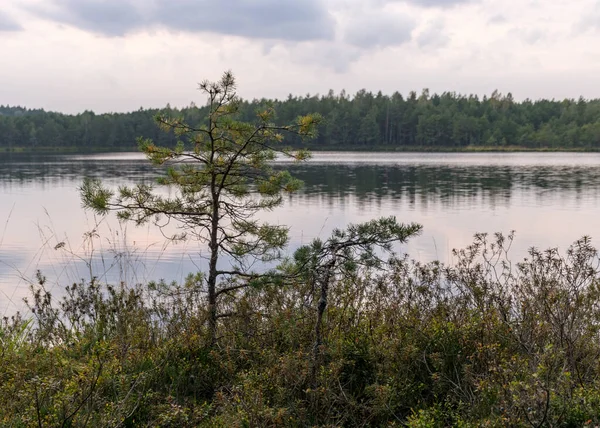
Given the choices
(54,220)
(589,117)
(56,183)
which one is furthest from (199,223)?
(589,117)

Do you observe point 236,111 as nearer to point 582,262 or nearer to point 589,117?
point 582,262

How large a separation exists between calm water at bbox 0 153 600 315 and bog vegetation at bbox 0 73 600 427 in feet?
5.71

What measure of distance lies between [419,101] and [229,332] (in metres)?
173

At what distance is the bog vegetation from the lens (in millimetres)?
4699

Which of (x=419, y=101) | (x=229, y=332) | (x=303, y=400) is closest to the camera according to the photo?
(x=303, y=400)

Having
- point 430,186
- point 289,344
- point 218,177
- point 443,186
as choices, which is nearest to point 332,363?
point 289,344

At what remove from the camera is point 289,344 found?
6.33 metres

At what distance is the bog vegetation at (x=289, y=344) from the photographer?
470 cm

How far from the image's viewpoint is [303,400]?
5.09m

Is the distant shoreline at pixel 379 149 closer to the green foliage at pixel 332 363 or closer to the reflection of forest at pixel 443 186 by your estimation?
the reflection of forest at pixel 443 186

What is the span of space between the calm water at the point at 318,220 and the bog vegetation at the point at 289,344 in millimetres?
1739

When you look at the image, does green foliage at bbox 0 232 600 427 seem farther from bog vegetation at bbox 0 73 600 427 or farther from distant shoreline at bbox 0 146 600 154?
distant shoreline at bbox 0 146 600 154

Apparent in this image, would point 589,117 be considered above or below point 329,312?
above

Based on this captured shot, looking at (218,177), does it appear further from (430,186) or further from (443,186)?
(443,186)
